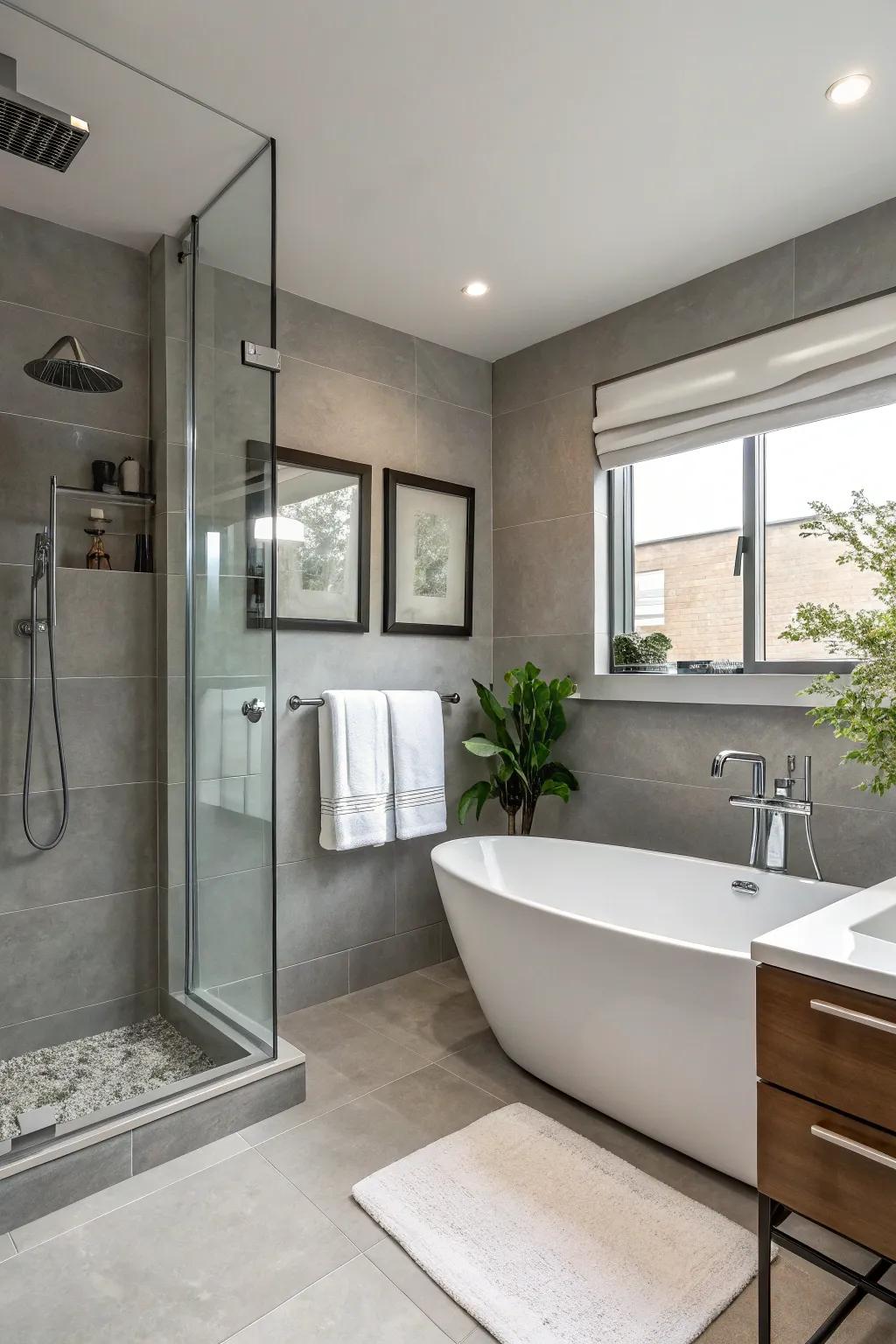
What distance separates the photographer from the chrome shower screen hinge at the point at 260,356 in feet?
7.29

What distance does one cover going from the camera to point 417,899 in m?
3.37

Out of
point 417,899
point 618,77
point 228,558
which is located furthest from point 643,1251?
point 618,77

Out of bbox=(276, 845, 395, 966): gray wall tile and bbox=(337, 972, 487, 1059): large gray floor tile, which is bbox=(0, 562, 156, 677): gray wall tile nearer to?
bbox=(276, 845, 395, 966): gray wall tile

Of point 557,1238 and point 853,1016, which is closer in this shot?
point 853,1016

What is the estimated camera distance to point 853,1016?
1.29 meters

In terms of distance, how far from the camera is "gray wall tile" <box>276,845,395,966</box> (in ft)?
9.75

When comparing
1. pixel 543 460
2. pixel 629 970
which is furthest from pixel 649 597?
pixel 629 970

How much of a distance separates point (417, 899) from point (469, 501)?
173 centimetres

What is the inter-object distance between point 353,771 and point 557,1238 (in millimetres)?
1584

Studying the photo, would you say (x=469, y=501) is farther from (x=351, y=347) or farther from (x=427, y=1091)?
(x=427, y=1091)

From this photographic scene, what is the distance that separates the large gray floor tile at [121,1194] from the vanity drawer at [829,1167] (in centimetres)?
137

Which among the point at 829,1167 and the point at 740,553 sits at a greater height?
the point at 740,553

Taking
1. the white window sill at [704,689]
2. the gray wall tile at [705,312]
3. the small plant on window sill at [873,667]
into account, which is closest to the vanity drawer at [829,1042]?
the small plant on window sill at [873,667]

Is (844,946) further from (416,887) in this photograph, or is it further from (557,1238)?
(416,887)
